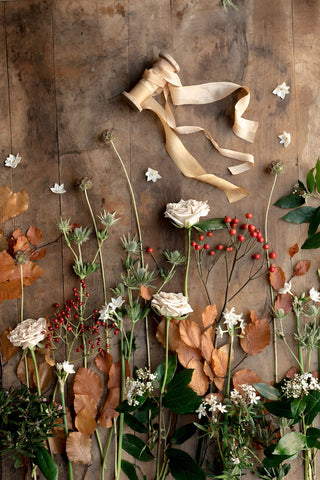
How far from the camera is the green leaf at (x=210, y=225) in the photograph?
1.56 m

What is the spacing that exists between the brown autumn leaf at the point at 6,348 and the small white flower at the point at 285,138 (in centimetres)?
119

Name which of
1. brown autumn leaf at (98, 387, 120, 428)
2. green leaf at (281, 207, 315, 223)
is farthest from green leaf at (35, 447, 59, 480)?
green leaf at (281, 207, 315, 223)

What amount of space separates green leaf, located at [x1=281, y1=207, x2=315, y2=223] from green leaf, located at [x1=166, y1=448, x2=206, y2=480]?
2.87ft

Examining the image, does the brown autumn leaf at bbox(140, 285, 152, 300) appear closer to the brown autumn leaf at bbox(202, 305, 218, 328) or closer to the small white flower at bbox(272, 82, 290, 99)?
the brown autumn leaf at bbox(202, 305, 218, 328)

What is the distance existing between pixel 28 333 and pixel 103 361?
0.28m

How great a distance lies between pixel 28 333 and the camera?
1.51m

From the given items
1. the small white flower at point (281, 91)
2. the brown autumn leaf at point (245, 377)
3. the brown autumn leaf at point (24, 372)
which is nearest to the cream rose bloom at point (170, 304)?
the brown autumn leaf at point (245, 377)

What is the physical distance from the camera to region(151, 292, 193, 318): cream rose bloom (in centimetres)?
147

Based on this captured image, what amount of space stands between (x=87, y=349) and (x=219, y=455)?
0.59 meters

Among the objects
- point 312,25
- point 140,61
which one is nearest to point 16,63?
point 140,61

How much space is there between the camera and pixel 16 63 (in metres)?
1.66

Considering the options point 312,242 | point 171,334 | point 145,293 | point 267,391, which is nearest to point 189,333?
point 171,334

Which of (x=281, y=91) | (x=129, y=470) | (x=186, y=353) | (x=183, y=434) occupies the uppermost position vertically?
(x=281, y=91)

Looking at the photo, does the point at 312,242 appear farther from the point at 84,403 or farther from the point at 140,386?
the point at 84,403
